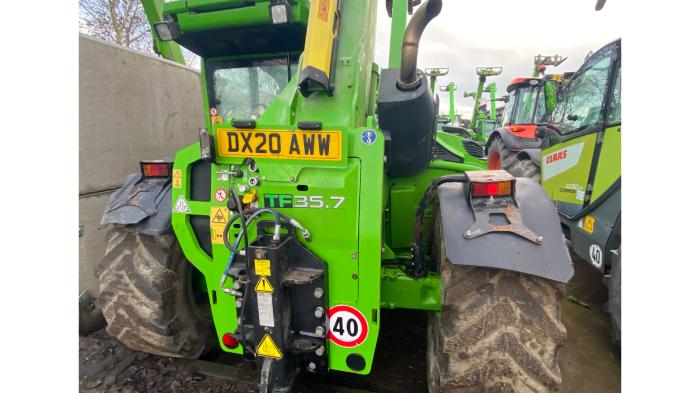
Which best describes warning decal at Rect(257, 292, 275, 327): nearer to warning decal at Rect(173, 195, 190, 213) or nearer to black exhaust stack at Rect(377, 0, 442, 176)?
warning decal at Rect(173, 195, 190, 213)

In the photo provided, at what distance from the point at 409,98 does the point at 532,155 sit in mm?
4446

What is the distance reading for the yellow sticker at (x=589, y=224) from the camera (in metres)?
3.45

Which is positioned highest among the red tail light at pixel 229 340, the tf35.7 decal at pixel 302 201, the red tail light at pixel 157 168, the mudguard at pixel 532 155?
the mudguard at pixel 532 155

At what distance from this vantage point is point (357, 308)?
1.79m

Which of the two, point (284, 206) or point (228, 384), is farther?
point (228, 384)

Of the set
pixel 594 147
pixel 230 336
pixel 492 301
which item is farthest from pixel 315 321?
pixel 594 147

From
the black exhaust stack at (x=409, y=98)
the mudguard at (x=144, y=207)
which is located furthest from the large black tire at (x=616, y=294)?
the mudguard at (x=144, y=207)

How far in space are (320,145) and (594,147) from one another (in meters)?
3.27

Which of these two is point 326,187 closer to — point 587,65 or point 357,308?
point 357,308

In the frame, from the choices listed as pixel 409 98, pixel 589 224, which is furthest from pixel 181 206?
pixel 589 224

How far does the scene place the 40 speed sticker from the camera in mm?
1801

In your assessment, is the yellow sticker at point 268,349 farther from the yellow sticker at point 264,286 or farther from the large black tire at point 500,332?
the large black tire at point 500,332

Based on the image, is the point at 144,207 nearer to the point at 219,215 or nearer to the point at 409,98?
the point at 219,215

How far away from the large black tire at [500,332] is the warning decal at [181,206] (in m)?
1.55
